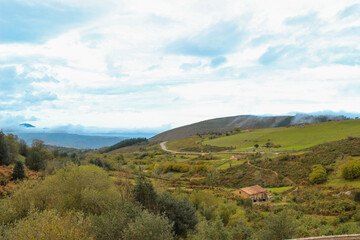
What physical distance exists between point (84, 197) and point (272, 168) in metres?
60.8

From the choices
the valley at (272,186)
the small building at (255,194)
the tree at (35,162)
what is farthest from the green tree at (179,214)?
the tree at (35,162)

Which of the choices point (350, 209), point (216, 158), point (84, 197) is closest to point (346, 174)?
point (350, 209)

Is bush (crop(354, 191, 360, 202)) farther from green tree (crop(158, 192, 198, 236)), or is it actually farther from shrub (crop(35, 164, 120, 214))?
shrub (crop(35, 164, 120, 214))

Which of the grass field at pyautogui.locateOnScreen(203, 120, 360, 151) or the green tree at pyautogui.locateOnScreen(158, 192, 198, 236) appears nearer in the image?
the green tree at pyautogui.locateOnScreen(158, 192, 198, 236)

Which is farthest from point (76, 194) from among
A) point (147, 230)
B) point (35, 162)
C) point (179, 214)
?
point (35, 162)

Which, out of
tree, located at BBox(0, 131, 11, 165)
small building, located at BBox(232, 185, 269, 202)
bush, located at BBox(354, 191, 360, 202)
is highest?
tree, located at BBox(0, 131, 11, 165)

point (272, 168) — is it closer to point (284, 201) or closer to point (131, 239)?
point (284, 201)

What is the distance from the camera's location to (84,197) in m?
29.2

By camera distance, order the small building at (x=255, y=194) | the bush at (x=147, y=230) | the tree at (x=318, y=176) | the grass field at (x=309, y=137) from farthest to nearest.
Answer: the grass field at (x=309, y=137) < the tree at (x=318, y=176) < the small building at (x=255, y=194) < the bush at (x=147, y=230)

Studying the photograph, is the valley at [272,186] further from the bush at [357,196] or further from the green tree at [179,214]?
the green tree at [179,214]

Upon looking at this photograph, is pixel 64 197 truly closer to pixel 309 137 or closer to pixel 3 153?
pixel 3 153

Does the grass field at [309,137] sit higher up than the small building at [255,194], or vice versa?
the grass field at [309,137]

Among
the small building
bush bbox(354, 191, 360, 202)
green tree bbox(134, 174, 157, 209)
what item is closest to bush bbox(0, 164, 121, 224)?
green tree bbox(134, 174, 157, 209)

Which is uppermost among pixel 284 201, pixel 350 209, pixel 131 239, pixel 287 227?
pixel 131 239
